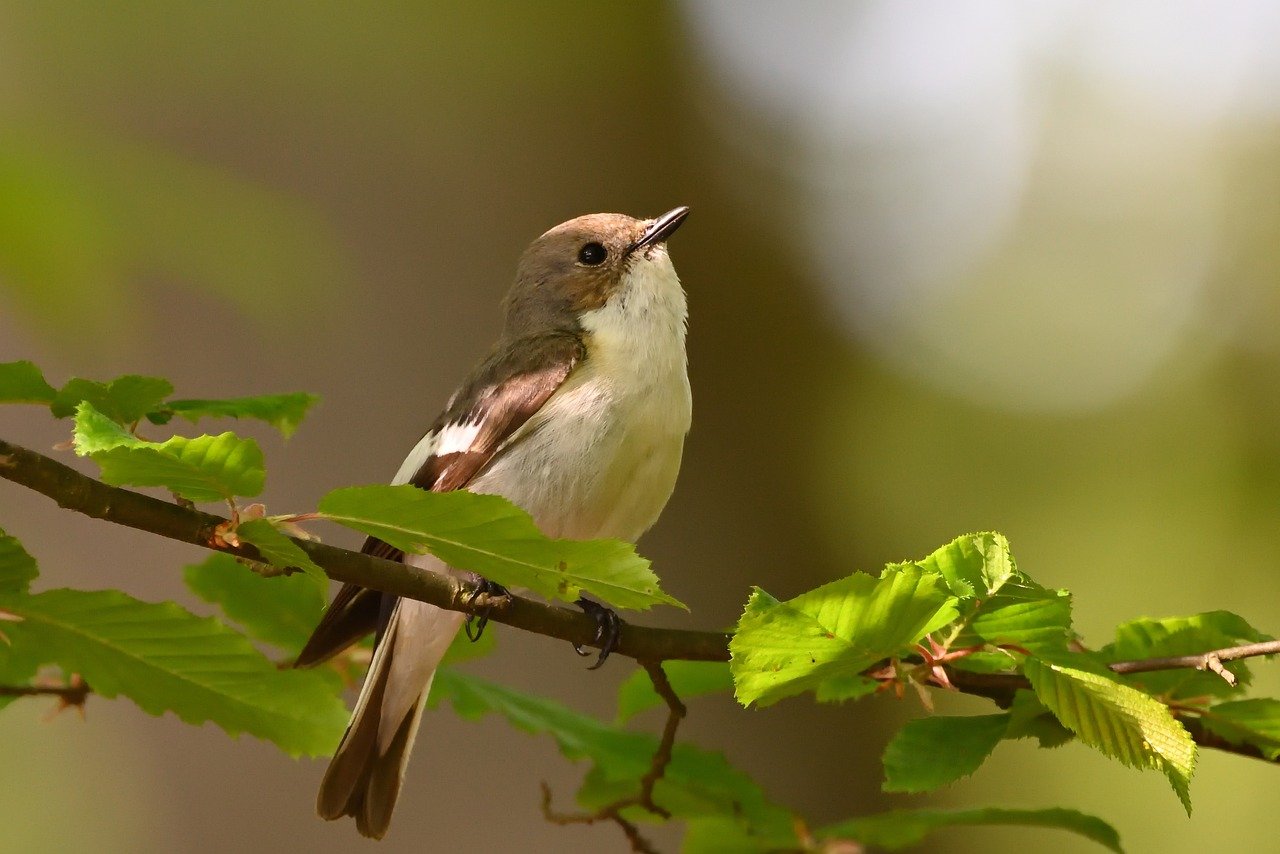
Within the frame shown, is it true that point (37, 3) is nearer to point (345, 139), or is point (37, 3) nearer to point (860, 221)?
point (345, 139)

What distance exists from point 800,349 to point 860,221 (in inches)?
88.8

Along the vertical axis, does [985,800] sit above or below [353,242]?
below

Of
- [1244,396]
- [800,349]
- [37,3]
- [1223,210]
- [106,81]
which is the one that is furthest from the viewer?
[1223,210]

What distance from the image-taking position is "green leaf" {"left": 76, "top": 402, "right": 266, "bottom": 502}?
1171mm

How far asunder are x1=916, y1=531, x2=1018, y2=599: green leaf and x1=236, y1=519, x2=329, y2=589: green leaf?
2.24 ft

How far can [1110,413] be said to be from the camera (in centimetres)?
732

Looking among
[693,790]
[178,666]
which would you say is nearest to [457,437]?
[693,790]

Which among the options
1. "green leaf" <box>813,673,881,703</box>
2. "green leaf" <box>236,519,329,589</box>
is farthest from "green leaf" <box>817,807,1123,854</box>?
"green leaf" <box>236,519,329,589</box>

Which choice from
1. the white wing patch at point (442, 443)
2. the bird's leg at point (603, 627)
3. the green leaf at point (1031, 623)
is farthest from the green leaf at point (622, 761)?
the white wing patch at point (442, 443)

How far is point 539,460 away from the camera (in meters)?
2.60

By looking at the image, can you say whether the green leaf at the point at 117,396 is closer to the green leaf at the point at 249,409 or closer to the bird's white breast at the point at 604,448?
the green leaf at the point at 249,409

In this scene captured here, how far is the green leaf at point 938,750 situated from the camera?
4.84ft

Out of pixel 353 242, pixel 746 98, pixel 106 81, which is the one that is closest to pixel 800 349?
pixel 746 98

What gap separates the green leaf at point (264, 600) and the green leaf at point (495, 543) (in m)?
0.88
